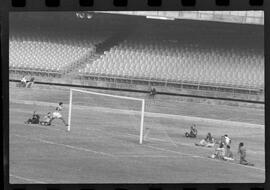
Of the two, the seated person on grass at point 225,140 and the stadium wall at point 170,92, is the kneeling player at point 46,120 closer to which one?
the stadium wall at point 170,92

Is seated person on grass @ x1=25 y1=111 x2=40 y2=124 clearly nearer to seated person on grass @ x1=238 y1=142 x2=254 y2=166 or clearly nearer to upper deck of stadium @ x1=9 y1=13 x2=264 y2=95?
upper deck of stadium @ x1=9 y1=13 x2=264 y2=95

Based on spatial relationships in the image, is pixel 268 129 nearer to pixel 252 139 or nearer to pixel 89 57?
pixel 252 139

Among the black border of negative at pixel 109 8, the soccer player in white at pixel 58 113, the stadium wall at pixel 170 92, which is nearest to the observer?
the black border of negative at pixel 109 8

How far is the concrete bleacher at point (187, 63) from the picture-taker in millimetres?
8938

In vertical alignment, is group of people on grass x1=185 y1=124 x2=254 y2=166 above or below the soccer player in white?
below

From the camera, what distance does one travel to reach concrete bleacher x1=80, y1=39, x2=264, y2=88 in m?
8.94

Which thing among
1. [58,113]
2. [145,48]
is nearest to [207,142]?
[145,48]

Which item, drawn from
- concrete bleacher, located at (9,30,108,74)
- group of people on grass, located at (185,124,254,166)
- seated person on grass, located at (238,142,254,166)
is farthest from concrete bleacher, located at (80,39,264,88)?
seated person on grass, located at (238,142,254,166)

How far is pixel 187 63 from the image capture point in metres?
9.56

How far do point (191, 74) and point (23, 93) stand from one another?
2051 mm

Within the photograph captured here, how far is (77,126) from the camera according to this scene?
8.87 m

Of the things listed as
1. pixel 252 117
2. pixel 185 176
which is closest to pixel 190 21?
pixel 252 117

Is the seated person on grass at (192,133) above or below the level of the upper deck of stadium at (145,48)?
below

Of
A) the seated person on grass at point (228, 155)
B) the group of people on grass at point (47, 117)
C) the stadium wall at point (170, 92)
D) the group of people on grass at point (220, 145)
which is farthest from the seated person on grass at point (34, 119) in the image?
the seated person on grass at point (228, 155)
